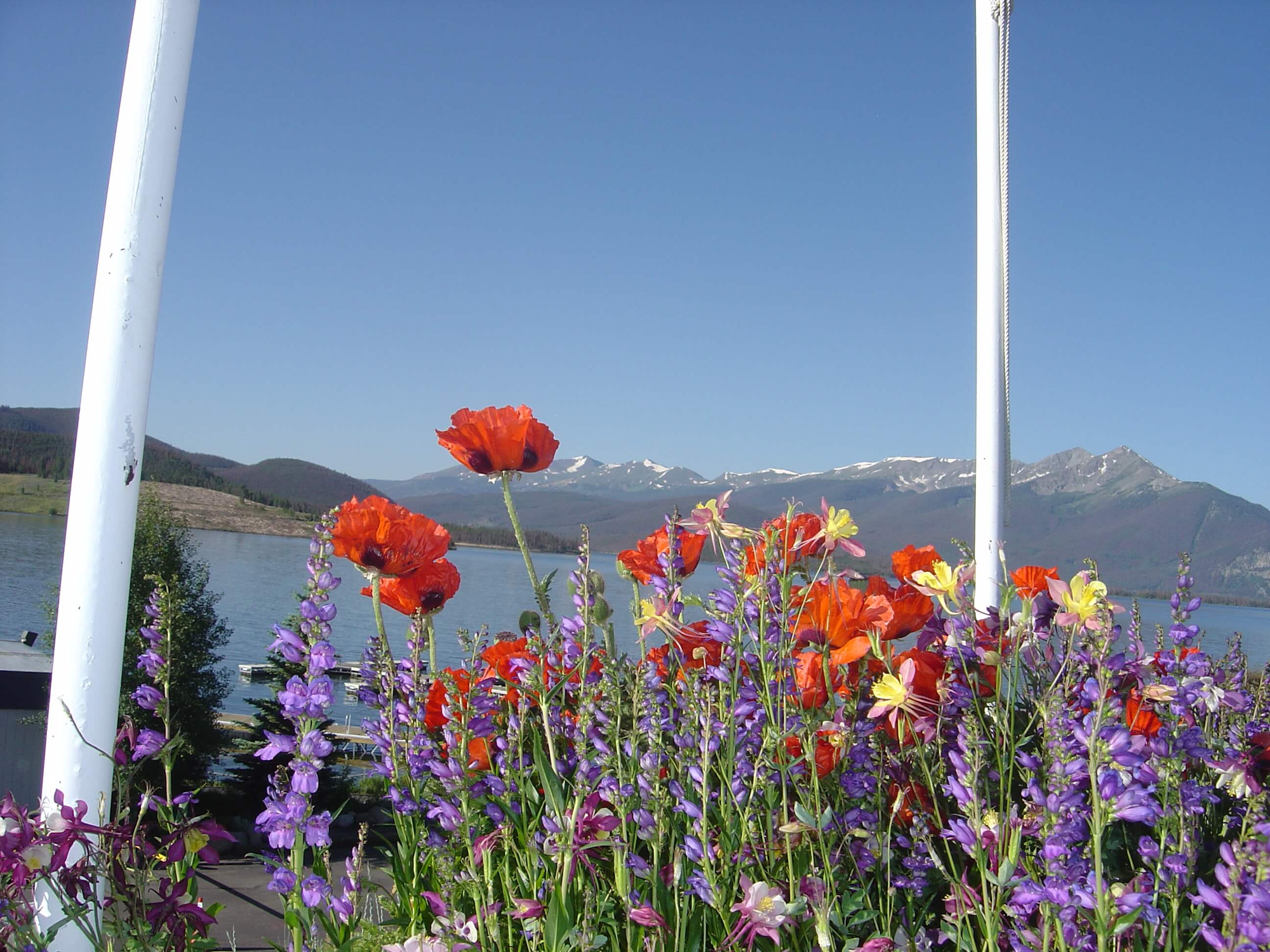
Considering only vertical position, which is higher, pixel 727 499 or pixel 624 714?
pixel 727 499

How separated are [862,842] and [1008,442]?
1359 millimetres

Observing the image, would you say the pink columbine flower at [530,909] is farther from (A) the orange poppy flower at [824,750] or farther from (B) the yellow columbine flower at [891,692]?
(B) the yellow columbine flower at [891,692]

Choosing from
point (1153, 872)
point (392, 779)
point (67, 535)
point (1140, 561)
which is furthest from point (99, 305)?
point (1140, 561)

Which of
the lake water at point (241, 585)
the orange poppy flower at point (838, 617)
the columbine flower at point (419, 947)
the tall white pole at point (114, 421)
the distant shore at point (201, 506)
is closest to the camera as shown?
the columbine flower at point (419, 947)

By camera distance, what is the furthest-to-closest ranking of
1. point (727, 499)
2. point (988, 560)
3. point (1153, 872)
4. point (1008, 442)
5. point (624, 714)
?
1. point (1008, 442)
2. point (988, 560)
3. point (727, 499)
4. point (624, 714)
5. point (1153, 872)

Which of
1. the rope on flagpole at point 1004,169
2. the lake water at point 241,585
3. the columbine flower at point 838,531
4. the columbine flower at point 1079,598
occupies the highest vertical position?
the rope on flagpole at point 1004,169

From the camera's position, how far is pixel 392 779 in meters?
1.65

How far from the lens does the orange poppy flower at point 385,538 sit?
1718 mm

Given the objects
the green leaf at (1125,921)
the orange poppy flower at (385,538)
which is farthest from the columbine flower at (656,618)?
the green leaf at (1125,921)

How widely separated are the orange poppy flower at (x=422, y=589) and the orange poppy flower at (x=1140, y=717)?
135 centimetres

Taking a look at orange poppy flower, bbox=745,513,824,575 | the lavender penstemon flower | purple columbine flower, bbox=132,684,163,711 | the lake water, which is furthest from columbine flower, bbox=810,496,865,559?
the lake water

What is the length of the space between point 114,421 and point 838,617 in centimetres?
143

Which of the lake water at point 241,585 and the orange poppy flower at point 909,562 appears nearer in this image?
the orange poppy flower at point 909,562

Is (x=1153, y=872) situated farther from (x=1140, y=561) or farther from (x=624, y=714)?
(x=1140, y=561)
